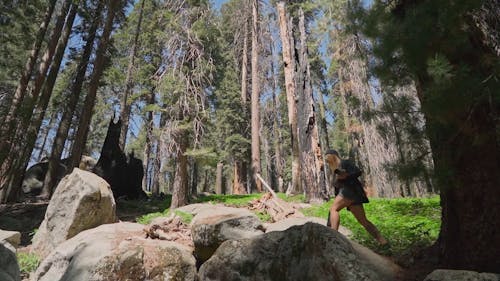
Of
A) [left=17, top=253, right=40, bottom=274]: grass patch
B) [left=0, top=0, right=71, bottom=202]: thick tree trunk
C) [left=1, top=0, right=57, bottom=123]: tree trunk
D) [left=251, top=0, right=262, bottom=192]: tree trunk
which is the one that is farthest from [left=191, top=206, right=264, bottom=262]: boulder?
[left=251, top=0, right=262, bottom=192]: tree trunk

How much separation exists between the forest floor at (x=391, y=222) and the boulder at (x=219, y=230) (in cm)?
196

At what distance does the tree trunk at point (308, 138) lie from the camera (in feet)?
36.1

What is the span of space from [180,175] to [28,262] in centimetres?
515

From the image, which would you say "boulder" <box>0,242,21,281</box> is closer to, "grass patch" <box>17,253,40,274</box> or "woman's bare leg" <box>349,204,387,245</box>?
"grass patch" <box>17,253,40,274</box>

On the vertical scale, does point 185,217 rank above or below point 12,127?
below

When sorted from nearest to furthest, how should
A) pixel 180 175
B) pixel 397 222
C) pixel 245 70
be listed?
pixel 397 222 → pixel 180 175 → pixel 245 70

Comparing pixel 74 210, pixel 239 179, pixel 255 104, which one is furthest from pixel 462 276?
pixel 239 179

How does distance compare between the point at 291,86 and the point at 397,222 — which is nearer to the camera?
the point at 397,222

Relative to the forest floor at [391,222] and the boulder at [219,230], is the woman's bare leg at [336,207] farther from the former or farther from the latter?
the boulder at [219,230]

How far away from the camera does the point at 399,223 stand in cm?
693

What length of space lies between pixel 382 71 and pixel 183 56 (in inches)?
390

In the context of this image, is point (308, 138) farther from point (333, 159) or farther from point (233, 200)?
point (333, 159)

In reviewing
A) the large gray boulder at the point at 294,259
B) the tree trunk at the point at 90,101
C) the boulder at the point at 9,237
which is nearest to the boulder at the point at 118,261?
the large gray boulder at the point at 294,259

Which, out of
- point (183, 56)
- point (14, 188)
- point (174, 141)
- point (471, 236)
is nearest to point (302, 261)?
point (471, 236)
